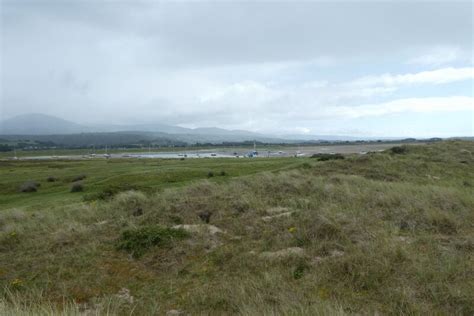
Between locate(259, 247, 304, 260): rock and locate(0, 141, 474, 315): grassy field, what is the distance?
1.5 inches

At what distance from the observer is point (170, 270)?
666 centimetres

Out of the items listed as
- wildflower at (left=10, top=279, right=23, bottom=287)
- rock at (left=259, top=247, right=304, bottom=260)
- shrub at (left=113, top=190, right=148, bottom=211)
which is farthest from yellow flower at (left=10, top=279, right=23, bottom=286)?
shrub at (left=113, top=190, right=148, bottom=211)

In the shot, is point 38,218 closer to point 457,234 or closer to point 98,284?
point 98,284

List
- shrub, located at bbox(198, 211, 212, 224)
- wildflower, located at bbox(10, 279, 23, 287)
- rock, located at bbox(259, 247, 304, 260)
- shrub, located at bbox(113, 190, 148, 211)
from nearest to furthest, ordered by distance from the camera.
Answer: wildflower, located at bbox(10, 279, 23, 287), rock, located at bbox(259, 247, 304, 260), shrub, located at bbox(198, 211, 212, 224), shrub, located at bbox(113, 190, 148, 211)

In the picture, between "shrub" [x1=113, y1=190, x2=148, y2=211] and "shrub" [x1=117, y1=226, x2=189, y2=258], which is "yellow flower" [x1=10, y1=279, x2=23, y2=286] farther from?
"shrub" [x1=113, y1=190, x2=148, y2=211]

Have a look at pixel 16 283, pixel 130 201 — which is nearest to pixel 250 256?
pixel 16 283

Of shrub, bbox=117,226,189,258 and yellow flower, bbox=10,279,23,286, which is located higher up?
shrub, bbox=117,226,189,258

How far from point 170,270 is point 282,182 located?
9.27m

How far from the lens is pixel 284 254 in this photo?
6855mm

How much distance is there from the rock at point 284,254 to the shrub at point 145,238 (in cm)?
215

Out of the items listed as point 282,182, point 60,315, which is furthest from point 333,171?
point 60,315

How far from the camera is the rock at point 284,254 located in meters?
6.68

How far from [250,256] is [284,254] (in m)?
0.66

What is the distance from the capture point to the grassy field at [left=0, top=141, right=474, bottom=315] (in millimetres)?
Result: 5000
